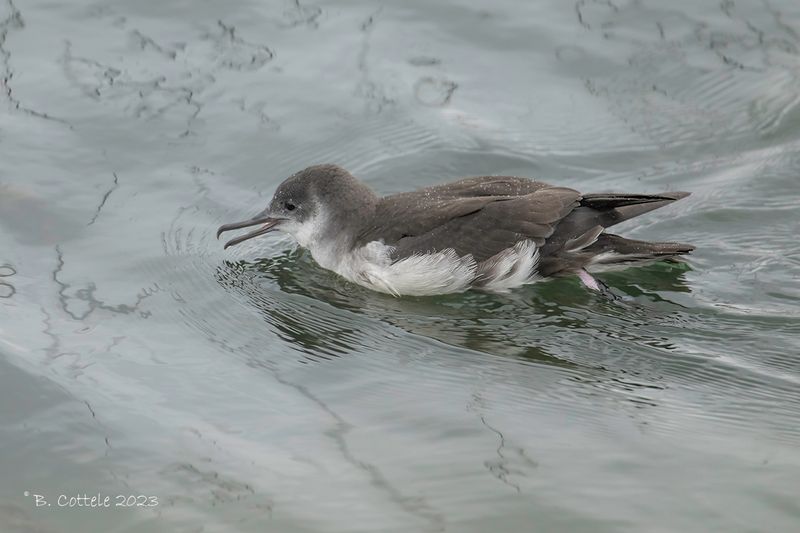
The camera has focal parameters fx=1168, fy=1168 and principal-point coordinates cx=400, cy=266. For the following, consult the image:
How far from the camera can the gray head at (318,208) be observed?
8.19 m

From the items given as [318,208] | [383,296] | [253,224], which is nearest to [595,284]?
[383,296]

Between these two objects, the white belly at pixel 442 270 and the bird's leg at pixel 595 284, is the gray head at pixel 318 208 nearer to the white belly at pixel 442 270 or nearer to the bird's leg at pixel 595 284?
the white belly at pixel 442 270

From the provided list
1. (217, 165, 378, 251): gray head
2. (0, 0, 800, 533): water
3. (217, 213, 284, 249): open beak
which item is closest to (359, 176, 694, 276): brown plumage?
(0, 0, 800, 533): water

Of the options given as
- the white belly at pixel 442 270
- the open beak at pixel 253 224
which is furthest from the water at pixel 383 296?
the open beak at pixel 253 224

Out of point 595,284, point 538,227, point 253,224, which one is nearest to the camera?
point 538,227

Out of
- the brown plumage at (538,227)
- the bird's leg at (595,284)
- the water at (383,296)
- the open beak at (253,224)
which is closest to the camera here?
the water at (383,296)

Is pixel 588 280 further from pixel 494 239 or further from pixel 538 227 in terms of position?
pixel 494 239

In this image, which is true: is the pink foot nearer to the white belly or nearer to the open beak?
the white belly

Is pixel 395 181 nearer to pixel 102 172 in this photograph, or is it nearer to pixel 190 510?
pixel 102 172

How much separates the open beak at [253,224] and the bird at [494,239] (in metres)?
0.05

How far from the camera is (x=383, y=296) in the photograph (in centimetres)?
799

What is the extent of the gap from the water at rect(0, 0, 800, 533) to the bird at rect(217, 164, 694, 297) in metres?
0.19

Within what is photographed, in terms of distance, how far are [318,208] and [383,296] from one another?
0.83 metres

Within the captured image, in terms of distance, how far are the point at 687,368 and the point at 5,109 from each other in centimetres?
607
